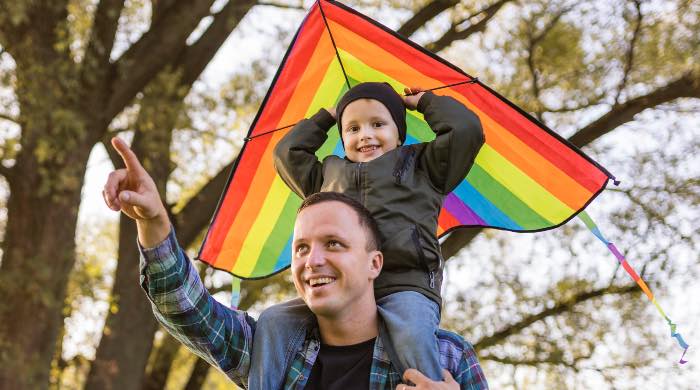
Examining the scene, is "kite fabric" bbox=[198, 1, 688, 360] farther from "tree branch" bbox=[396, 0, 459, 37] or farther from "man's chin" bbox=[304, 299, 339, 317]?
"tree branch" bbox=[396, 0, 459, 37]

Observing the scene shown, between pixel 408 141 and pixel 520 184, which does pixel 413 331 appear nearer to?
pixel 520 184

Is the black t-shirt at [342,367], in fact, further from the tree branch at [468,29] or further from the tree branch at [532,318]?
the tree branch at [532,318]

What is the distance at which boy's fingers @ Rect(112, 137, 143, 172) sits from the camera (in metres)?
2.53

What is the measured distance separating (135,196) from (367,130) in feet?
4.41

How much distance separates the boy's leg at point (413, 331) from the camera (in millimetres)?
3014

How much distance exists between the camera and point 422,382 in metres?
2.91

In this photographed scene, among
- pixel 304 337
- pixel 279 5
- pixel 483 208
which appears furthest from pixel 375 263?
pixel 279 5

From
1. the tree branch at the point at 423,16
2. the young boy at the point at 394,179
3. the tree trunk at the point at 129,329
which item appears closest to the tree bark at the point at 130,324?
the tree trunk at the point at 129,329

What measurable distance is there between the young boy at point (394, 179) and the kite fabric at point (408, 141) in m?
0.63

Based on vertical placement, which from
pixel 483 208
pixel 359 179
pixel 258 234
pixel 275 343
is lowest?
pixel 275 343

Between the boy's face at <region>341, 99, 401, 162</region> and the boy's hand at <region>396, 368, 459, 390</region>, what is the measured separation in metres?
1.01

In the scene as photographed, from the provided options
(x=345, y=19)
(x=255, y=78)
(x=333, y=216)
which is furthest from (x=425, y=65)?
(x=255, y=78)

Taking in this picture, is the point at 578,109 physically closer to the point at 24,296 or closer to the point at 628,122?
the point at 628,122

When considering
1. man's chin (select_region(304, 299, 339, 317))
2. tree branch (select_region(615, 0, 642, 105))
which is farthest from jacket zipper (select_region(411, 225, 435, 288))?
tree branch (select_region(615, 0, 642, 105))
